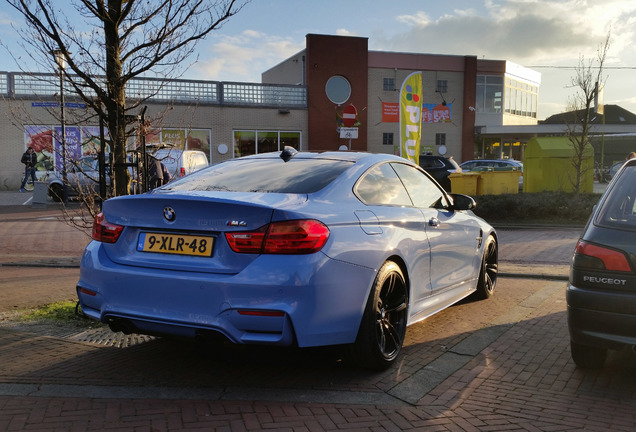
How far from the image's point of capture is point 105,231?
3.88 m

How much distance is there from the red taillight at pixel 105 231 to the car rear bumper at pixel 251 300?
0.19m

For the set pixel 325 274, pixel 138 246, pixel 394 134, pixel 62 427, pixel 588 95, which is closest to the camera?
pixel 62 427

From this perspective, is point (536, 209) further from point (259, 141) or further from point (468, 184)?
point (259, 141)

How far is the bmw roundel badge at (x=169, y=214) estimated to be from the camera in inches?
141

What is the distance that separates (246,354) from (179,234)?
1273 mm

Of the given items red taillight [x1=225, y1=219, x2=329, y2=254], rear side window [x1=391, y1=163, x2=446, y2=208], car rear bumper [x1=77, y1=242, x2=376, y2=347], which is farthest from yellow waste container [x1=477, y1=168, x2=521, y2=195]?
red taillight [x1=225, y1=219, x2=329, y2=254]

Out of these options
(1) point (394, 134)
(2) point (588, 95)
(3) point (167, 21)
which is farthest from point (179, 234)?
(1) point (394, 134)

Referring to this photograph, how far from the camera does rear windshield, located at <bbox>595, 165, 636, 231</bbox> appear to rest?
3725 mm

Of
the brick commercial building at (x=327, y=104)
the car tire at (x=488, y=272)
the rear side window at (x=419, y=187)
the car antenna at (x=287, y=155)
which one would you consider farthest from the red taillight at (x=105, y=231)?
the brick commercial building at (x=327, y=104)

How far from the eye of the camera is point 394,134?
36.5 m

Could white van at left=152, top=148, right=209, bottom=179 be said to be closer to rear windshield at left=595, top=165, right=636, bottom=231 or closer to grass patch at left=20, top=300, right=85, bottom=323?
grass patch at left=20, top=300, right=85, bottom=323

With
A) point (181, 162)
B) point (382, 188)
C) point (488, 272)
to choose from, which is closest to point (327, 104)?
point (181, 162)

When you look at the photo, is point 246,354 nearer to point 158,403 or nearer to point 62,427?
point 158,403

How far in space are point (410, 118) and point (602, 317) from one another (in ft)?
34.0
